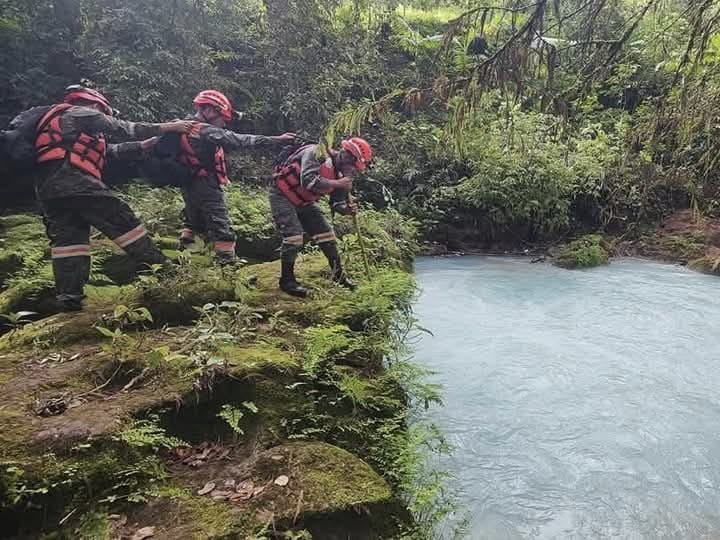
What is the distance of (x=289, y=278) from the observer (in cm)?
598

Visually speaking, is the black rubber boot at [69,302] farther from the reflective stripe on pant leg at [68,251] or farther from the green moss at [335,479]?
the green moss at [335,479]

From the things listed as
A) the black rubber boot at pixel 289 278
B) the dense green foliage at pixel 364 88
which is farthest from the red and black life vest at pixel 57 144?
the dense green foliage at pixel 364 88

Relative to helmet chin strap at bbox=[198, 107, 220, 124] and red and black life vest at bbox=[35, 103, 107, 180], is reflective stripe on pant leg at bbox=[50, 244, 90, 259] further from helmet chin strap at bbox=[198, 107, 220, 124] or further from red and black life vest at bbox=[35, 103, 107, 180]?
helmet chin strap at bbox=[198, 107, 220, 124]

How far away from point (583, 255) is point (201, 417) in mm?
9333

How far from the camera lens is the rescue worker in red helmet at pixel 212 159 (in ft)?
19.0

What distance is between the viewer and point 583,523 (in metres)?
3.56

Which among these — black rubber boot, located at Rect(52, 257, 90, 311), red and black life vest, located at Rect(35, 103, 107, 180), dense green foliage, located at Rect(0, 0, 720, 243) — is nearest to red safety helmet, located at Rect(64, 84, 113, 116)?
red and black life vest, located at Rect(35, 103, 107, 180)

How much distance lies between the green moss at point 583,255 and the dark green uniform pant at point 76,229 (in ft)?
28.5

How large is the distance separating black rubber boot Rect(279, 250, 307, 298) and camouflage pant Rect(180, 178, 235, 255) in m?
0.76

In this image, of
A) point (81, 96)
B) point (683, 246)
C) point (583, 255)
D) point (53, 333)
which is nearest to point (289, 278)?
point (53, 333)

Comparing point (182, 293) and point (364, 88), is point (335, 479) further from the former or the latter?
point (364, 88)

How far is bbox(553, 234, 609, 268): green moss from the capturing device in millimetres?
10812

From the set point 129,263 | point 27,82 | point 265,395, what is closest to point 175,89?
point 27,82

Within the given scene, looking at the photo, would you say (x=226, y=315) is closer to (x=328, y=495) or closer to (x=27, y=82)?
(x=328, y=495)
